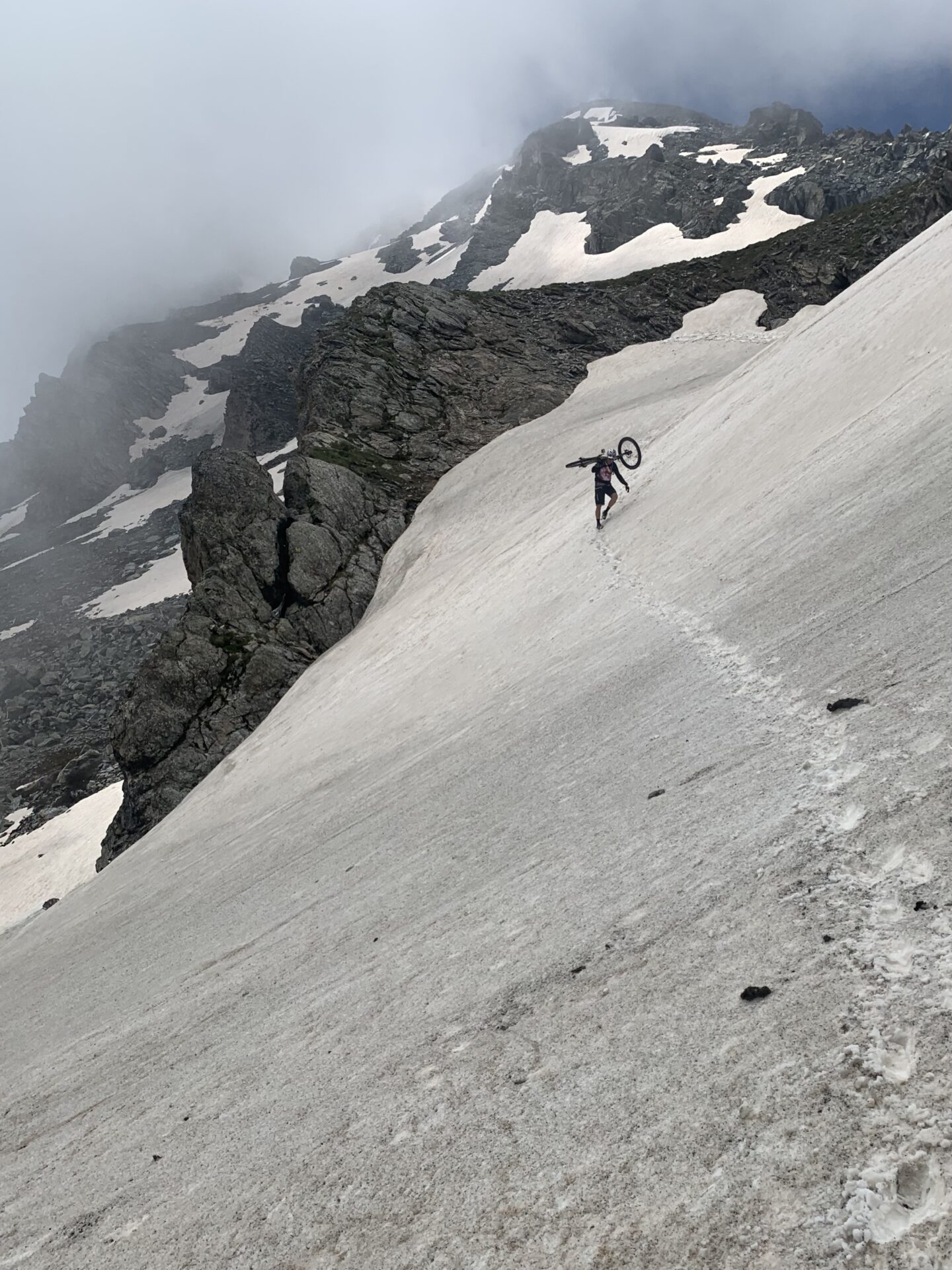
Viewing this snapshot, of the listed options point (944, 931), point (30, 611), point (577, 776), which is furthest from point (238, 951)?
point (30, 611)

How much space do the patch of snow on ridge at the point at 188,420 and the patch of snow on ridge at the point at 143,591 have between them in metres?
68.5

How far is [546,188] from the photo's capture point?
178 metres

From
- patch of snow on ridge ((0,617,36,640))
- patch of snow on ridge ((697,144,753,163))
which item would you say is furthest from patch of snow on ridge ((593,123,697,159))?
patch of snow on ridge ((0,617,36,640))

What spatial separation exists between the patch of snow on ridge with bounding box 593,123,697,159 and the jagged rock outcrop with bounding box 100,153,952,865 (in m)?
131

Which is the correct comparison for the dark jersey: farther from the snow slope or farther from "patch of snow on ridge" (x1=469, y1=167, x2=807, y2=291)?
"patch of snow on ridge" (x1=469, y1=167, x2=807, y2=291)

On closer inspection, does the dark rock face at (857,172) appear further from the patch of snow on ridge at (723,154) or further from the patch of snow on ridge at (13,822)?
the patch of snow on ridge at (13,822)

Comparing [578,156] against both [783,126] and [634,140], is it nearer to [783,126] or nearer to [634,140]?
[634,140]

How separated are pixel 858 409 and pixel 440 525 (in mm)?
23480

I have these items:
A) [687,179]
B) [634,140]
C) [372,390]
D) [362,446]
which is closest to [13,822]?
[362,446]

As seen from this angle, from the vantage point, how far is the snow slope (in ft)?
12.5

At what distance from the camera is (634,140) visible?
625 feet

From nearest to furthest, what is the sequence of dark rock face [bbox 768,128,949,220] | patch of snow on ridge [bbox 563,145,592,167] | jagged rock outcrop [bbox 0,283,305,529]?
dark rock face [bbox 768,128,949,220] → jagged rock outcrop [bbox 0,283,305,529] → patch of snow on ridge [bbox 563,145,592,167]

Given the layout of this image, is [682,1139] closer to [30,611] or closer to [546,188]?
A: [30,611]

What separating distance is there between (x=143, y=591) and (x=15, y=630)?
56.5ft
